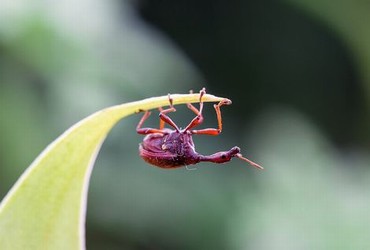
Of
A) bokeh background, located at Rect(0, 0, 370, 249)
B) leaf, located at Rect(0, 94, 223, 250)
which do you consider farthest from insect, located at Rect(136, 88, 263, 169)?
bokeh background, located at Rect(0, 0, 370, 249)

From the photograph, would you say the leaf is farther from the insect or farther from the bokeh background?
the bokeh background

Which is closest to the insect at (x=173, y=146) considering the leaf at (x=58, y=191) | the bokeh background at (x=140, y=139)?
the leaf at (x=58, y=191)

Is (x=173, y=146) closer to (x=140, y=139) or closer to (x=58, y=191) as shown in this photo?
(x=58, y=191)

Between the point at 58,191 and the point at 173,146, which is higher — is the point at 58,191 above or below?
below

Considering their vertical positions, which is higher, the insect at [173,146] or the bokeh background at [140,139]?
the bokeh background at [140,139]

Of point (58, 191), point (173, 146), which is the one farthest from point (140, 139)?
point (58, 191)

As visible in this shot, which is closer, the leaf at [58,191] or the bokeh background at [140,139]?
the leaf at [58,191]

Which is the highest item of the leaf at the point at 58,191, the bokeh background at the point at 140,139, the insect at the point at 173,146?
the bokeh background at the point at 140,139

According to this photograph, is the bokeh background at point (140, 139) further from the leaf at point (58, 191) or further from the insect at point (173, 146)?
the leaf at point (58, 191)
